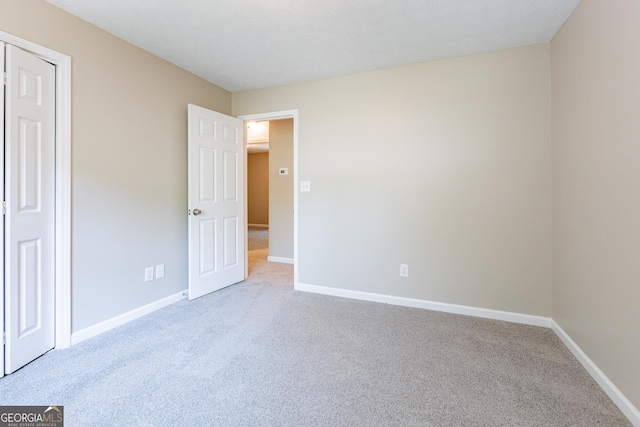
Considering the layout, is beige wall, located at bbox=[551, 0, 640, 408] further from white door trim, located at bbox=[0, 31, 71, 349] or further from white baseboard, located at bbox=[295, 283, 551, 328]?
white door trim, located at bbox=[0, 31, 71, 349]

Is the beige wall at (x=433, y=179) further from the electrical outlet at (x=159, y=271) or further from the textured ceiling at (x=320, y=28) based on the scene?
the electrical outlet at (x=159, y=271)

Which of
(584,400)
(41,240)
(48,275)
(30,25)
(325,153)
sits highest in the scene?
(30,25)

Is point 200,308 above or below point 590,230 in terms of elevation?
below

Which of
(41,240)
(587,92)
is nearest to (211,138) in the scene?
(41,240)

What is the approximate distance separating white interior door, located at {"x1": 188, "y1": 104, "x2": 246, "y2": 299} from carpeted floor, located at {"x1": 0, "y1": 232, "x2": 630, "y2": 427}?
0.69 metres

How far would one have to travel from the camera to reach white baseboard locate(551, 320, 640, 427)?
137 cm

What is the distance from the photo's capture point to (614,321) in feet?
5.01

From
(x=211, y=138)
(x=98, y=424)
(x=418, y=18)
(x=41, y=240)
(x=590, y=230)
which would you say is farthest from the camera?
(x=211, y=138)

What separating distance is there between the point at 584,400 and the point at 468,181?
1706mm

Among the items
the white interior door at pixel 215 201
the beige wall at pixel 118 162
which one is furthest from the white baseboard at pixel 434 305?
the beige wall at pixel 118 162

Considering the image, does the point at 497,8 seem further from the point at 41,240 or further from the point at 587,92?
the point at 41,240

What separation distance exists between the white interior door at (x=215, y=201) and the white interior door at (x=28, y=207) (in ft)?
3.62

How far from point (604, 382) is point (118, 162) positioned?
3.69m

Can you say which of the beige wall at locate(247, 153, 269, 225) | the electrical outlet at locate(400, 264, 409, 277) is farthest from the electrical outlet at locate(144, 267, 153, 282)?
the beige wall at locate(247, 153, 269, 225)
